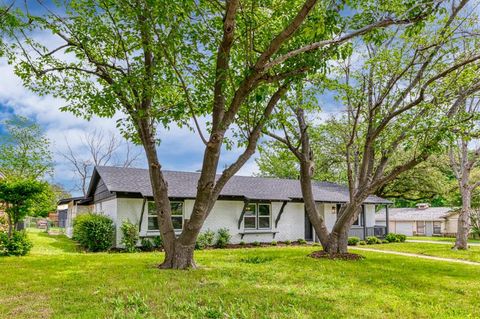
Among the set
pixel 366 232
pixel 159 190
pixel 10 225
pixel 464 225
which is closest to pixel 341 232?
pixel 159 190

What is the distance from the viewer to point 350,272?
916cm

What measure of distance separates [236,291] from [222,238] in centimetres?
1097

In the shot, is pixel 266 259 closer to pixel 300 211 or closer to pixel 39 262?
pixel 39 262

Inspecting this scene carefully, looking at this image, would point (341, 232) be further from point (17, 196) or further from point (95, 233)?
point (17, 196)

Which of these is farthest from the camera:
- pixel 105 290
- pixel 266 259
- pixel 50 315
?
pixel 266 259

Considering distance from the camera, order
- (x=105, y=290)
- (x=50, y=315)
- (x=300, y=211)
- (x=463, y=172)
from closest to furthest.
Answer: (x=50, y=315), (x=105, y=290), (x=463, y=172), (x=300, y=211)

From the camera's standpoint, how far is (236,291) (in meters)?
6.40

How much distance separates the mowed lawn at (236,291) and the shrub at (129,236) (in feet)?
15.7

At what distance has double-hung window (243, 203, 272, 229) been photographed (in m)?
19.0

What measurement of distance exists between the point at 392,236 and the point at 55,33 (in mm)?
21579

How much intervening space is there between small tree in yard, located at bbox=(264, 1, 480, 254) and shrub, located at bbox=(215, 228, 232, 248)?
5.84 metres

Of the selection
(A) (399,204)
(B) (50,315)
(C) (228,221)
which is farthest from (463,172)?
(A) (399,204)

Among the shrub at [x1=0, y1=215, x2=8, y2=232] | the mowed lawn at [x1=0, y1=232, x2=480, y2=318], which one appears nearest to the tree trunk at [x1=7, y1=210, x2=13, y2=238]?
the shrub at [x1=0, y1=215, x2=8, y2=232]

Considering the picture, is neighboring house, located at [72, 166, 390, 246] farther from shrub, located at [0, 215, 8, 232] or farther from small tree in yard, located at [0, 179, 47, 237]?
shrub, located at [0, 215, 8, 232]
